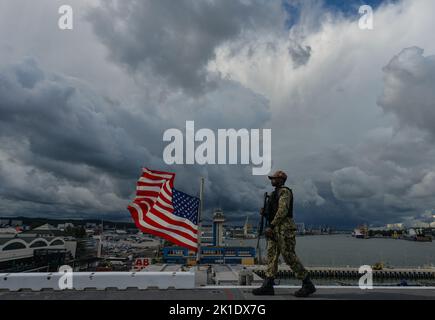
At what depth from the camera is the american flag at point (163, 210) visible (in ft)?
33.4

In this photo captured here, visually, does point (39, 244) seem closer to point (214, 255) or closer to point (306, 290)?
point (214, 255)

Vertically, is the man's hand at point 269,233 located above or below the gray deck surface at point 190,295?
above

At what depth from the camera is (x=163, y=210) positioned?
10469 millimetres

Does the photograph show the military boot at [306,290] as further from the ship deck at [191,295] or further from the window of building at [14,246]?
the window of building at [14,246]

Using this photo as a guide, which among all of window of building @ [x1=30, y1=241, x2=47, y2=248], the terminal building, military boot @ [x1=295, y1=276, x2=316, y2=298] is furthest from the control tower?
military boot @ [x1=295, y1=276, x2=316, y2=298]

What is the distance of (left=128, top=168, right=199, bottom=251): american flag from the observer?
33.4ft

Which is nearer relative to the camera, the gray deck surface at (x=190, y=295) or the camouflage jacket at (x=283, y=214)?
the gray deck surface at (x=190, y=295)

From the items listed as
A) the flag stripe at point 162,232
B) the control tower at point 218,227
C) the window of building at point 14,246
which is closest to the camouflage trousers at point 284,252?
the flag stripe at point 162,232

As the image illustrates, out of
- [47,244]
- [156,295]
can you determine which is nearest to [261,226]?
[156,295]

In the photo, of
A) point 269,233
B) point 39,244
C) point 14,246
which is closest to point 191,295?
point 269,233

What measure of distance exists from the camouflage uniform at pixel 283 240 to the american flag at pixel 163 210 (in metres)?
4.10

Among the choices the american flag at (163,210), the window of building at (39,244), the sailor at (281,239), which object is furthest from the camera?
the window of building at (39,244)
